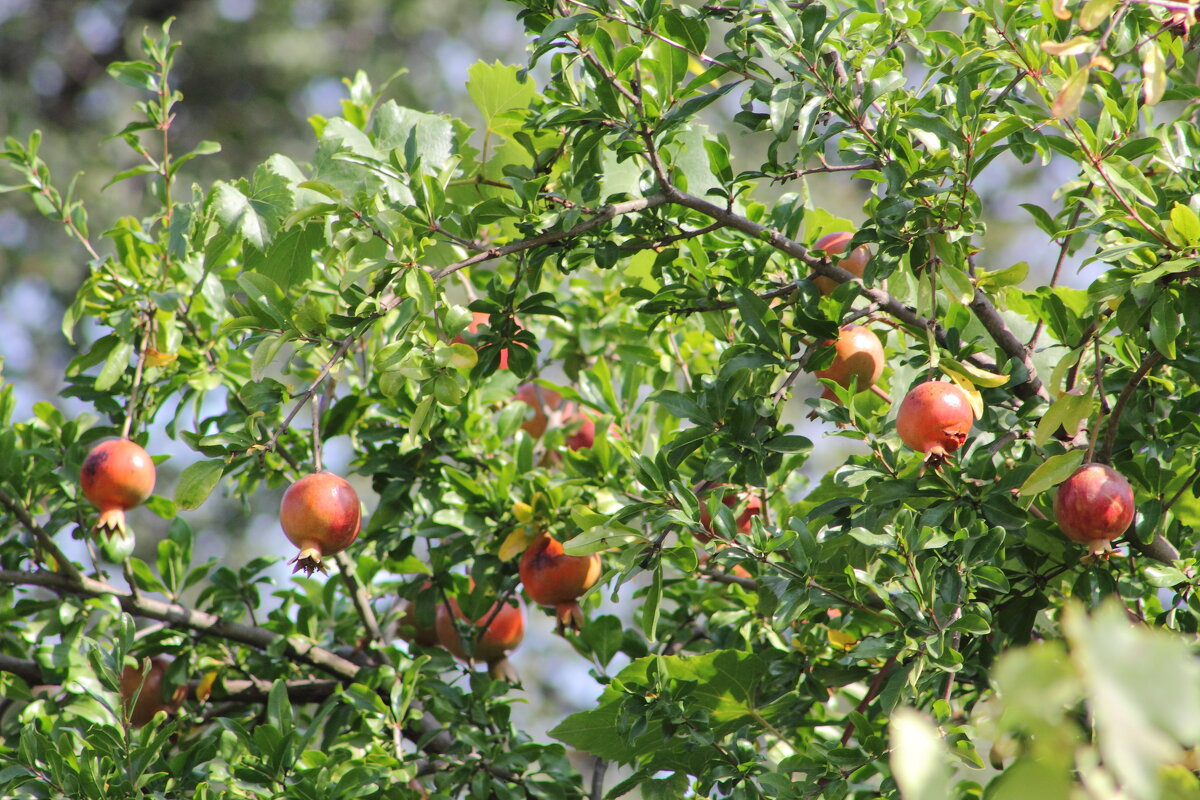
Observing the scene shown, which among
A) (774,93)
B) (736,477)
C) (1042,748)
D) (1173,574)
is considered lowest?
(1042,748)

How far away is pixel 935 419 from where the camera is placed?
1002 mm

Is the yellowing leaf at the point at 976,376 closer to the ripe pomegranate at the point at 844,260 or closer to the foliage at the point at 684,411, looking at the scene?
the foliage at the point at 684,411

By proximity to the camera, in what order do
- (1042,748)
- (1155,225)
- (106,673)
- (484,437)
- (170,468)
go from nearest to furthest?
(1042,748) < (1155,225) < (106,673) < (484,437) < (170,468)

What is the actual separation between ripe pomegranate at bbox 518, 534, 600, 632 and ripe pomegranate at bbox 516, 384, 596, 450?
1.09 ft

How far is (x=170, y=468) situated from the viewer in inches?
234

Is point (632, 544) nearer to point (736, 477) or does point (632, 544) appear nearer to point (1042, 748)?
point (736, 477)

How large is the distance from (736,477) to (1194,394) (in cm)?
49

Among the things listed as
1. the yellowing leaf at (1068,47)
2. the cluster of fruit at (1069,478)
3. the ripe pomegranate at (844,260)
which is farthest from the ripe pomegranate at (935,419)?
the yellowing leaf at (1068,47)

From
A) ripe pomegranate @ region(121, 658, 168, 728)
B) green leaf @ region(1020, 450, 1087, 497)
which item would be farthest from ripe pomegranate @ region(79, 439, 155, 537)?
green leaf @ region(1020, 450, 1087, 497)

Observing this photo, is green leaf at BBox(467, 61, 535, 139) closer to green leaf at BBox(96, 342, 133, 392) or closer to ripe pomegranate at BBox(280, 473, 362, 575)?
ripe pomegranate at BBox(280, 473, 362, 575)

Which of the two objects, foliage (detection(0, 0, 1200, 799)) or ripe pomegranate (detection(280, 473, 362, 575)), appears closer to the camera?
foliage (detection(0, 0, 1200, 799))

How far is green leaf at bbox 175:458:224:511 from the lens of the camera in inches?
41.6

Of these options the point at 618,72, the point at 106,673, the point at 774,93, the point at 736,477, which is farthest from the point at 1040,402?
the point at 106,673

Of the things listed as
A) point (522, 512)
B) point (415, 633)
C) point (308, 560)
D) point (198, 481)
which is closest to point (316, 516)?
point (308, 560)
